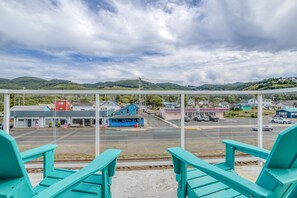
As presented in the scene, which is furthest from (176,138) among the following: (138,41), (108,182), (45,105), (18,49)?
(18,49)

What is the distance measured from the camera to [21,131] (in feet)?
9.08

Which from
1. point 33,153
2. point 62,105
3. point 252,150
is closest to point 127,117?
point 62,105

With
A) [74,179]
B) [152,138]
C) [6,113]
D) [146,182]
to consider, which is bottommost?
[146,182]

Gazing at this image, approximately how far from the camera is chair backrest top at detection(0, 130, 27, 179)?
940 millimetres

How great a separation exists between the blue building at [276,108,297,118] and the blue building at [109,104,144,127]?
1963 millimetres

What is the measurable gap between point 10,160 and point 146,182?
1.81 meters

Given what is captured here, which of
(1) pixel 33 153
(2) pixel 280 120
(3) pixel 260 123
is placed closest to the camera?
(1) pixel 33 153

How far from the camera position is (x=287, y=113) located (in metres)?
2.76

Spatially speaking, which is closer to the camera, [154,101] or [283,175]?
[283,175]

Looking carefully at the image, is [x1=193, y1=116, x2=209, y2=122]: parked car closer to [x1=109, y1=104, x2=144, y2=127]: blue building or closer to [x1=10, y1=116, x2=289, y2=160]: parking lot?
[x1=10, y1=116, x2=289, y2=160]: parking lot

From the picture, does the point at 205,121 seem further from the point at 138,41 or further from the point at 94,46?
the point at 94,46

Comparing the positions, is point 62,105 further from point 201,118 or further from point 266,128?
point 266,128

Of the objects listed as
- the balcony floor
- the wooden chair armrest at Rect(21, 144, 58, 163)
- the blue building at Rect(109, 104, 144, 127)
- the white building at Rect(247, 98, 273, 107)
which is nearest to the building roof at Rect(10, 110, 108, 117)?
the blue building at Rect(109, 104, 144, 127)

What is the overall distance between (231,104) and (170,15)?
502 centimetres
